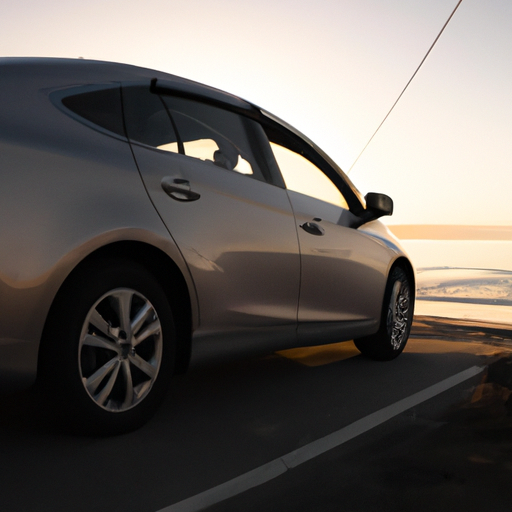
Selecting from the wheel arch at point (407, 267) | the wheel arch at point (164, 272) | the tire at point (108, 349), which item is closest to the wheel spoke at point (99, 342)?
the tire at point (108, 349)

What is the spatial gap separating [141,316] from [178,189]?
0.63 metres

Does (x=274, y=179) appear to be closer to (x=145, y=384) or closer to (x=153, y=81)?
(x=153, y=81)

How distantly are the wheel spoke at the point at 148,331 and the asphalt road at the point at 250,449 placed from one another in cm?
37

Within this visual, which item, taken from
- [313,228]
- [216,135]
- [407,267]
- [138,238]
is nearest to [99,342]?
[138,238]

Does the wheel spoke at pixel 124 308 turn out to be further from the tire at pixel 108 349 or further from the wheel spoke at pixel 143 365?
the wheel spoke at pixel 143 365

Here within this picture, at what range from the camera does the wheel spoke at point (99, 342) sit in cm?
294

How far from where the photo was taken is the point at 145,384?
3197 millimetres

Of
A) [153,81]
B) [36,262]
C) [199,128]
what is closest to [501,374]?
[199,128]

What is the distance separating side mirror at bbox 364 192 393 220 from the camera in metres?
5.20

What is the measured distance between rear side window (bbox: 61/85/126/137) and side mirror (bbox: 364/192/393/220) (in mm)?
2394

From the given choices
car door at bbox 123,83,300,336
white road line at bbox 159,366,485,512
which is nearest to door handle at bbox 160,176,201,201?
car door at bbox 123,83,300,336

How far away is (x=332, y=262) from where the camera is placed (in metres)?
4.48

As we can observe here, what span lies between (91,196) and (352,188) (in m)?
2.75

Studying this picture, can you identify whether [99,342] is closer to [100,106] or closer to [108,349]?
[108,349]
